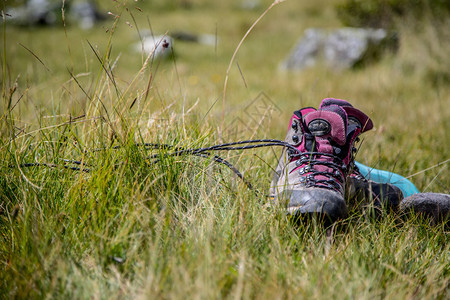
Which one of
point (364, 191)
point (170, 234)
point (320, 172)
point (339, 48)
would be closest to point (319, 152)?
point (320, 172)

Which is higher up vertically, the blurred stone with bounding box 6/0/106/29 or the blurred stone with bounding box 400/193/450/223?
the blurred stone with bounding box 6/0/106/29

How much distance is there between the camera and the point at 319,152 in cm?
164

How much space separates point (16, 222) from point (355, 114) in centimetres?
152

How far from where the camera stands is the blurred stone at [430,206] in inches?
58.4

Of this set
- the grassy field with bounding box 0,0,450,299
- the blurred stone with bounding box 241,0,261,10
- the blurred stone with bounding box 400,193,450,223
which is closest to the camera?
the grassy field with bounding box 0,0,450,299

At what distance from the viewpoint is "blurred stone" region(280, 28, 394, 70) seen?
6434mm

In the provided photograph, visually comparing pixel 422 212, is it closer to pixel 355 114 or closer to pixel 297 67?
pixel 355 114

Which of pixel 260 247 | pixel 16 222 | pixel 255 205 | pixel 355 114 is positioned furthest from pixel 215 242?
pixel 355 114

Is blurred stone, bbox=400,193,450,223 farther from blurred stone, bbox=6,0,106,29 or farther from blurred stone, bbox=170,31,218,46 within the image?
blurred stone, bbox=6,0,106,29

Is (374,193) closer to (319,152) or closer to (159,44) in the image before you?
(319,152)

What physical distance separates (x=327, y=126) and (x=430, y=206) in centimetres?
52

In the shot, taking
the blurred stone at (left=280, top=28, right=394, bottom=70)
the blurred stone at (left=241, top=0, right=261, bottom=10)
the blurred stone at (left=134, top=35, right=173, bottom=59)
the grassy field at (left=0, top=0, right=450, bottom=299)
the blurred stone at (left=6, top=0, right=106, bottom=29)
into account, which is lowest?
the grassy field at (left=0, top=0, right=450, bottom=299)

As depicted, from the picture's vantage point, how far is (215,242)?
3.93 ft

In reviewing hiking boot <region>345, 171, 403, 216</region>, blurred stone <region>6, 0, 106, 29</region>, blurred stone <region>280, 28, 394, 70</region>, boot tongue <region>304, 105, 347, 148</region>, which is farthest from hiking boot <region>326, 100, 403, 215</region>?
blurred stone <region>6, 0, 106, 29</region>
